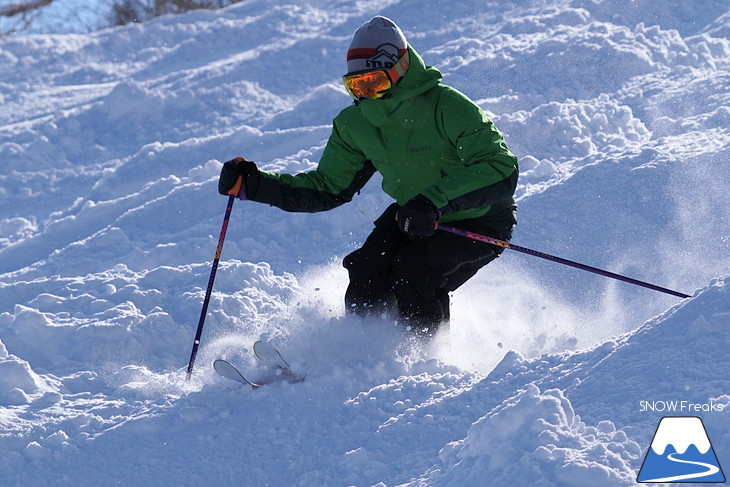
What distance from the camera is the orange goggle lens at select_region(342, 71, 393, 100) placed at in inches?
184

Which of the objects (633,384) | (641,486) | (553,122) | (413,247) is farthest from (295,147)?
(641,486)

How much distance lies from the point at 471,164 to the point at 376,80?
2.00 feet

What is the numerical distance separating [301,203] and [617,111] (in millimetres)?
4406

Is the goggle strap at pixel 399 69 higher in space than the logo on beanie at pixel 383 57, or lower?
lower

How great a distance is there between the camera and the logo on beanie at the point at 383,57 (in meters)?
4.68

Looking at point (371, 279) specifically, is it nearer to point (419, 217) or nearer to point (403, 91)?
point (419, 217)

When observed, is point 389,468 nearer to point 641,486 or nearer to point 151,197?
point 641,486

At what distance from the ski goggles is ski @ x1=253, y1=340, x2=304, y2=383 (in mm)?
1310

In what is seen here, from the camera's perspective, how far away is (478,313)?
19.3 feet

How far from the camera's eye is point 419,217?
449 centimetres

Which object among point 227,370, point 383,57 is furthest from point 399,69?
point 227,370

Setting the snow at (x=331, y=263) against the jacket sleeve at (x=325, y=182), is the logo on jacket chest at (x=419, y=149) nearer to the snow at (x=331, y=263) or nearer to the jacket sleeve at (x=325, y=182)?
the jacket sleeve at (x=325, y=182)

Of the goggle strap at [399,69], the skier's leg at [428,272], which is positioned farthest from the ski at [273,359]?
the goggle strap at [399,69]

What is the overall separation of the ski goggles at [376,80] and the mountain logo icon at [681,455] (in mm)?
2146
